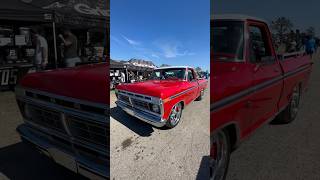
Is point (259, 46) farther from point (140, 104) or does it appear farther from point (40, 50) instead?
point (140, 104)

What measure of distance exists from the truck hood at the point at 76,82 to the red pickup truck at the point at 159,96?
0.36 feet

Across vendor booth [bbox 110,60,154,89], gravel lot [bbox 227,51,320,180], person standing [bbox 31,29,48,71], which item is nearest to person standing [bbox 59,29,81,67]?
person standing [bbox 31,29,48,71]

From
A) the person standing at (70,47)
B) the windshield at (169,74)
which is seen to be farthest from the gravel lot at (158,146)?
the person standing at (70,47)

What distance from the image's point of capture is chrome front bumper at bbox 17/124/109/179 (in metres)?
1.66

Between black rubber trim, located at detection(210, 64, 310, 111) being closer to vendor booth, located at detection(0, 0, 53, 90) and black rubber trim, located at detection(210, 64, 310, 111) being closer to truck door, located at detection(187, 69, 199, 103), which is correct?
truck door, located at detection(187, 69, 199, 103)

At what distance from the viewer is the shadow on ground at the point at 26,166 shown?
334 cm

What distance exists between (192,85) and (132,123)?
0.90ft

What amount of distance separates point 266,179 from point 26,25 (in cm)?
242

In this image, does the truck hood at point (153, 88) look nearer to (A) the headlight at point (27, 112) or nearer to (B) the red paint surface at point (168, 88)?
(B) the red paint surface at point (168, 88)

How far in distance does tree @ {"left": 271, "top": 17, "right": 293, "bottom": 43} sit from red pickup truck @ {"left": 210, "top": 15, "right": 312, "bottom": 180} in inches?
2.3

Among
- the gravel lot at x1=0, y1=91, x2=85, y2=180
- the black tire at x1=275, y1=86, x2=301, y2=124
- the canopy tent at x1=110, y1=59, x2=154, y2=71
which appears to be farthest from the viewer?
the black tire at x1=275, y1=86, x2=301, y2=124

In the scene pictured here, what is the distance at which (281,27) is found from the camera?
2.60 m

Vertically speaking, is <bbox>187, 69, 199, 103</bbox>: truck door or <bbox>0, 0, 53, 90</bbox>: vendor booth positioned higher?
<bbox>0, 0, 53, 90</bbox>: vendor booth

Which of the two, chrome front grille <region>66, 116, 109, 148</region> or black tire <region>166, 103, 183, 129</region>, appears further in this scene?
chrome front grille <region>66, 116, 109, 148</region>
